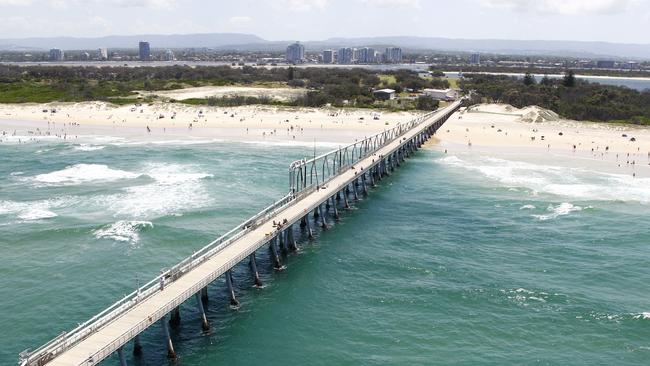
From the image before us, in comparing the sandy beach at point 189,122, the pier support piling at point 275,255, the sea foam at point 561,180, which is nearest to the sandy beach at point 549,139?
the sea foam at point 561,180

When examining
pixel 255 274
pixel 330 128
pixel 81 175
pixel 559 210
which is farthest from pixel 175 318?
pixel 330 128

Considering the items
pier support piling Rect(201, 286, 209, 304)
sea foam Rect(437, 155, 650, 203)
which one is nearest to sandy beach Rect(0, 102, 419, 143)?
sea foam Rect(437, 155, 650, 203)

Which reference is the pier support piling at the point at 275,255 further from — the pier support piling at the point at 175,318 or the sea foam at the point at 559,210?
the sea foam at the point at 559,210

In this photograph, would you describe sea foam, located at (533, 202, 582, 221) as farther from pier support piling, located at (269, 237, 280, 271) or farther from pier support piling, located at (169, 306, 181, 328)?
pier support piling, located at (169, 306, 181, 328)

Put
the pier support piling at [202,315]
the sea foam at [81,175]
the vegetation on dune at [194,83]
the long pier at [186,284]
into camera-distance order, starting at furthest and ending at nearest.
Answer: the vegetation on dune at [194,83], the sea foam at [81,175], the pier support piling at [202,315], the long pier at [186,284]

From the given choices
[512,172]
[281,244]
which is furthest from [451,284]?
[512,172]
